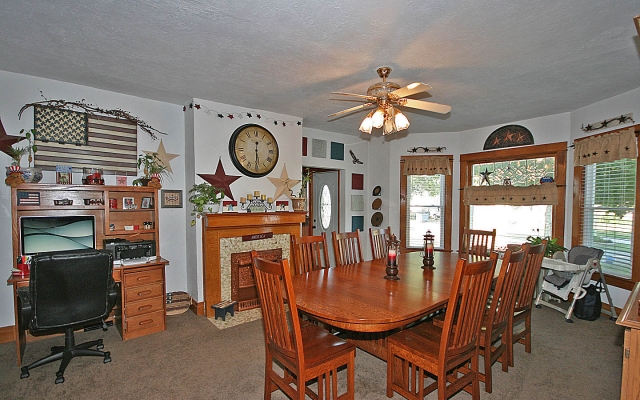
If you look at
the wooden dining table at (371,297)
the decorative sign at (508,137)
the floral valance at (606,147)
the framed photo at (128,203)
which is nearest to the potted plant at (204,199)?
the framed photo at (128,203)

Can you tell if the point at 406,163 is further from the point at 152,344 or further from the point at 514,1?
the point at 152,344

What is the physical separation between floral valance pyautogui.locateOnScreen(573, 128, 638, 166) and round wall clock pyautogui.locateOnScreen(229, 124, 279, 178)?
13.3 ft

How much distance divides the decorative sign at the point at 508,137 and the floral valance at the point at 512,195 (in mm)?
663

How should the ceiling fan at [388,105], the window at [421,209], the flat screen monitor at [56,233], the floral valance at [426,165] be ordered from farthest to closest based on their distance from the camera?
the window at [421,209] → the floral valance at [426,165] → the flat screen monitor at [56,233] → the ceiling fan at [388,105]

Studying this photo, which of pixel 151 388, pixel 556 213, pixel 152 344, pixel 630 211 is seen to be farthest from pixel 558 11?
pixel 152 344

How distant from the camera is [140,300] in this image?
321 cm

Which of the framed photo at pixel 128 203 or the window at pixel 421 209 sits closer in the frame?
the framed photo at pixel 128 203

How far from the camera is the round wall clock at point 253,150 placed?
4125 mm

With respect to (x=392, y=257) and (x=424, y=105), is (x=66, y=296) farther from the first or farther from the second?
(x=424, y=105)

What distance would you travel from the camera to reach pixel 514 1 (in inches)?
76.1

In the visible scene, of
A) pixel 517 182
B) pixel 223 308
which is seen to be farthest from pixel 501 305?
pixel 517 182

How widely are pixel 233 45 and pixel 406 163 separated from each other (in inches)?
160

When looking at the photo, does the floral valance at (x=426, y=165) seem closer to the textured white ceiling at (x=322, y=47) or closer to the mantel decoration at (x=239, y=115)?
the textured white ceiling at (x=322, y=47)

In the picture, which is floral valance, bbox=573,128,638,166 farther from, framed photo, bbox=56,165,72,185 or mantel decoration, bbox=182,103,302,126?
framed photo, bbox=56,165,72,185
